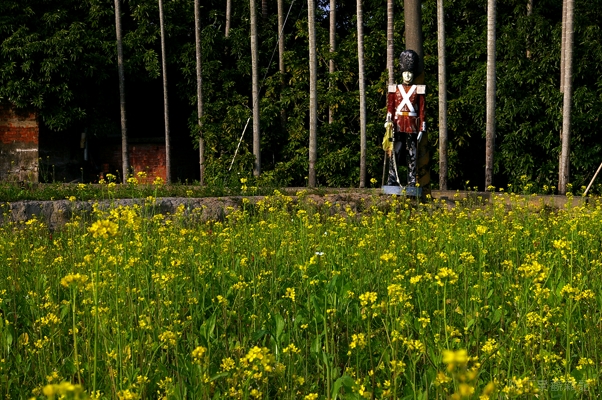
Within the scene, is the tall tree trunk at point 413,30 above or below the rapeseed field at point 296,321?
above

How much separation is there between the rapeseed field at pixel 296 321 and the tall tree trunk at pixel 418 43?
4130 millimetres

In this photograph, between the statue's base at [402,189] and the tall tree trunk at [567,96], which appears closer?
the statue's base at [402,189]

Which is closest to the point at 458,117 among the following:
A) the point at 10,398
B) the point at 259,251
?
the point at 259,251

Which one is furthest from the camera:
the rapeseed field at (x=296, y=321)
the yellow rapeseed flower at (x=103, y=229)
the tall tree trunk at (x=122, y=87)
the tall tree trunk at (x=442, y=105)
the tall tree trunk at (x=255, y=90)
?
the tall tree trunk at (x=122, y=87)

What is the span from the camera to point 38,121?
64.9 feet

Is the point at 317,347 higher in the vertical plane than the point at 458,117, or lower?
lower

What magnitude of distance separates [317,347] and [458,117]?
586 inches

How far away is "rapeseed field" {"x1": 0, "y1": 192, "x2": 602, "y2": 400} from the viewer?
2.66 m

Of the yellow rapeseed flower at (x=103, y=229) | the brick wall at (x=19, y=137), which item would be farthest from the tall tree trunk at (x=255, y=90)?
the yellow rapeseed flower at (x=103, y=229)

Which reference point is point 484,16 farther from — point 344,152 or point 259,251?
point 259,251

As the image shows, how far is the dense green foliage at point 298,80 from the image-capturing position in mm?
16531

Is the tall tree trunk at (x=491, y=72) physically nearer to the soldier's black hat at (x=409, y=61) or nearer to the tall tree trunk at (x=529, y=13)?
the tall tree trunk at (x=529, y=13)

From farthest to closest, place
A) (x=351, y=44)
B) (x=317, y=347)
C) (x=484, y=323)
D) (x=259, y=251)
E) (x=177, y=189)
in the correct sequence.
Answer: (x=351, y=44) → (x=177, y=189) → (x=259, y=251) → (x=484, y=323) → (x=317, y=347)

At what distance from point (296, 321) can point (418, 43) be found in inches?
288
